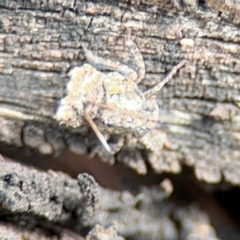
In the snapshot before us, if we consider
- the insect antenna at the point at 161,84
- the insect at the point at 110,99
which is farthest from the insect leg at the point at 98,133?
the insect antenna at the point at 161,84

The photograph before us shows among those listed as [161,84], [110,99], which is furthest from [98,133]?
[161,84]

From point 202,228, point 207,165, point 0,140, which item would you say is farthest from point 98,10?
point 202,228

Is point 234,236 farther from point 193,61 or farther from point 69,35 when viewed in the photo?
point 69,35

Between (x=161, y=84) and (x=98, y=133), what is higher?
(x=161, y=84)

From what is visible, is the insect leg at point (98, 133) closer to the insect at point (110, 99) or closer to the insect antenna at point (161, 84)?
the insect at point (110, 99)

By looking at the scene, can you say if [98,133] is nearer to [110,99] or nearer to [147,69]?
[110,99]

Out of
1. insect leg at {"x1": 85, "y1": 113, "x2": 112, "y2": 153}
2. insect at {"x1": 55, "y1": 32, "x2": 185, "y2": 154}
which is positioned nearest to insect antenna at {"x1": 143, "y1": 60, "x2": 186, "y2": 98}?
insect at {"x1": 55, "y1": 32, "x2": 185, "y2": 154}

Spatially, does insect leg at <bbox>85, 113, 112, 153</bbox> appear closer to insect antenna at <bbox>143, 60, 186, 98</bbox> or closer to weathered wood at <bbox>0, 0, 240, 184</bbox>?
weathered wood at <bbox>0, 0, 240, 184</bbox>
